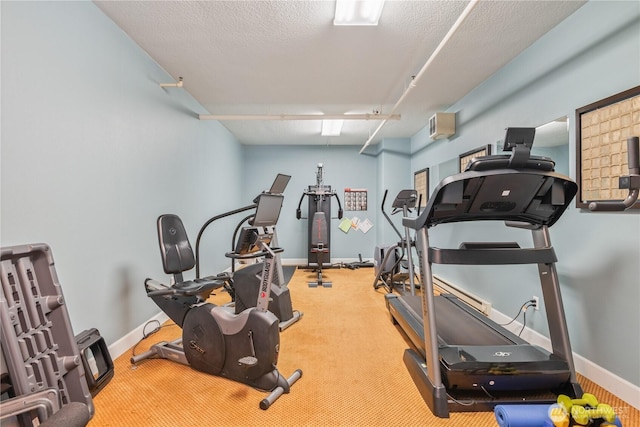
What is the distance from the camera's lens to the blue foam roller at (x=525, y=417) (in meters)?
1.19

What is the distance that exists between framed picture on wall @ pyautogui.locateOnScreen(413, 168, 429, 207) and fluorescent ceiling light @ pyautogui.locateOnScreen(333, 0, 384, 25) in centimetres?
306

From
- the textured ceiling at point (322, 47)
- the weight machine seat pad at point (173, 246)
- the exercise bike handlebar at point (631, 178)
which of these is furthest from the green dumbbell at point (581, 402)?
the weight machine seat pad at point (173, 246)

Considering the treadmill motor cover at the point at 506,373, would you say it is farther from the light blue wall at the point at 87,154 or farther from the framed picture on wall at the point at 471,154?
the light blue wall at the point at 87,154

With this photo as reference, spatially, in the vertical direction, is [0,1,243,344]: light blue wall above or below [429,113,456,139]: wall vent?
below

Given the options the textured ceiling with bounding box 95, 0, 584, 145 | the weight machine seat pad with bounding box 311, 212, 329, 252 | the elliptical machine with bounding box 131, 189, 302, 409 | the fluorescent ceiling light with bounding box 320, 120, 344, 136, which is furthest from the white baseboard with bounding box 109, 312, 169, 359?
the fluorescent ceiling light with bounding box 320, 120, 344, 136

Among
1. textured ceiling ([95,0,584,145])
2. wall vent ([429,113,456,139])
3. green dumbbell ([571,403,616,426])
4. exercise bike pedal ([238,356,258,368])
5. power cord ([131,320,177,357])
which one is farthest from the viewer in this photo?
wall vent ([429,113,456,139])

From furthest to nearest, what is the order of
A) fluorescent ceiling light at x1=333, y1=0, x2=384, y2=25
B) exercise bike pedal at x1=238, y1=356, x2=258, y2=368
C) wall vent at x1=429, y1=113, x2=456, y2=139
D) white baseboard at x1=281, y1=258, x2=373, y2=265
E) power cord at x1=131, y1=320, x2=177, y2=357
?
1. white baseboard at x1=281, y1=258, x2=373, y2=265
2. wall vent at x1=429, y1=113, x2=456, y2=139
3. power cord at x1=131, y1=320, x2=177, y2=357
4. fluorescent ceiling light at x1=333, y1=0, x2=384, y2=25
5. exercise bike pedal at x1=238, y1=356, x2=258, y2=368

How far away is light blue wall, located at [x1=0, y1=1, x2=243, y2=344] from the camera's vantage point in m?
1.48

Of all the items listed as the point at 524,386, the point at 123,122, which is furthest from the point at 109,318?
the point at 524,386

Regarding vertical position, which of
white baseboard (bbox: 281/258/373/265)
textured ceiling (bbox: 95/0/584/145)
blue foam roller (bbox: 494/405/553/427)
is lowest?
white baseboard (bbox: 281/258/373/265)

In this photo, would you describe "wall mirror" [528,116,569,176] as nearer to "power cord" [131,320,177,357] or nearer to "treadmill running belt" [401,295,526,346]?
"treadmill running belt" [401,295,526,346]

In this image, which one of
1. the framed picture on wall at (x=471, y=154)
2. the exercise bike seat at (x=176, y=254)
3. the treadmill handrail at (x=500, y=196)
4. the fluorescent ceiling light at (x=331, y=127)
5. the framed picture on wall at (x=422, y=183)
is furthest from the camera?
the framed picture on wall at (x=422, y=183)

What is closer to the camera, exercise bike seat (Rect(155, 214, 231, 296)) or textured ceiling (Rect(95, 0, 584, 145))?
textured ceiling (Rect(95, 0, 584, 145))

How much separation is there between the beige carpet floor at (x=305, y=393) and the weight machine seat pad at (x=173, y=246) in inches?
28.5
